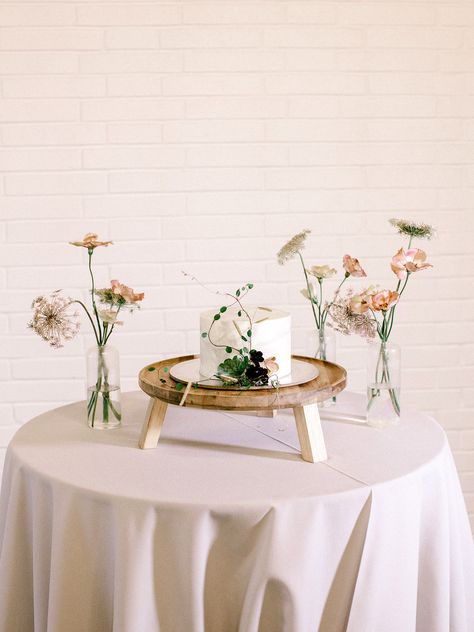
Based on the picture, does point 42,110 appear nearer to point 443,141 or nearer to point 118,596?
point 443,141

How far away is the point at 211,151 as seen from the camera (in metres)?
2.75

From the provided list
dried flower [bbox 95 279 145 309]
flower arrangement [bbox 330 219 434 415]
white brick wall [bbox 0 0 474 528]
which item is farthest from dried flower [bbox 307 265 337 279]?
white brick wall [bbox 0 0 474 528]

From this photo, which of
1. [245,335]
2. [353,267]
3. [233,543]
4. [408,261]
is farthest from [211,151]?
[233,543]

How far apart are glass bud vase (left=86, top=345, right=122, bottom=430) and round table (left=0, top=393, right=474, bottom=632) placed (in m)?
0.20

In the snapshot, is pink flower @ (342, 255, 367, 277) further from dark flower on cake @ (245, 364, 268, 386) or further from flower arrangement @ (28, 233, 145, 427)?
flower arrangement @ (28, 233, 145, 427)

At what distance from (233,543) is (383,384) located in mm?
615

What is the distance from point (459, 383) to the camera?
293cm

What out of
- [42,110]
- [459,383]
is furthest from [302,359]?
[42,110]

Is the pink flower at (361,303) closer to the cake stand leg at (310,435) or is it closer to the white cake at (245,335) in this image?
the white cake at (245,335)

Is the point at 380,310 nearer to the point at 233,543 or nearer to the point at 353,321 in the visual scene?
the point at 353,321

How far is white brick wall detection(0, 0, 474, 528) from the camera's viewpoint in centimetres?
269

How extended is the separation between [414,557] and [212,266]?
1.57 m

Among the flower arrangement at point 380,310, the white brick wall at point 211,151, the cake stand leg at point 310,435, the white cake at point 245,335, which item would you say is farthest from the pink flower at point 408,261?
the white brick wall at point 211,151

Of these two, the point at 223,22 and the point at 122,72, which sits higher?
the point at 223,22
